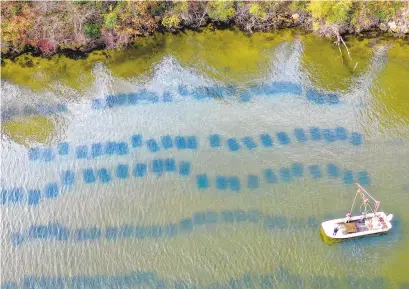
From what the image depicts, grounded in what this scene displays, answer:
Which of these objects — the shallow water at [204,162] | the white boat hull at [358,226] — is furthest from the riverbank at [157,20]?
the white boat hull at [358,226]

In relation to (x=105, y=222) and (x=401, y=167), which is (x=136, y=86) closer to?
(x=105, y=222)

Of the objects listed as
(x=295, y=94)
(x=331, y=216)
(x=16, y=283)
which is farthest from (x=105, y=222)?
(x=295, y=94)

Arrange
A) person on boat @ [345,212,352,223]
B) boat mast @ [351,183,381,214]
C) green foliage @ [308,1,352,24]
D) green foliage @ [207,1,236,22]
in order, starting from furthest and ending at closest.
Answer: green foliage @ [207,1,236,22], green foliage @ [308,1,352,24], person on boat @ [345,212,352,223], boat mast @ [351,183,381,214]

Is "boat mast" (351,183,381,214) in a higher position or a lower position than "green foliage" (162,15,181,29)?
lower

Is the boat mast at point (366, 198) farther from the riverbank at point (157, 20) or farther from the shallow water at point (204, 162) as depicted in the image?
the riverbank at point (157, 20)

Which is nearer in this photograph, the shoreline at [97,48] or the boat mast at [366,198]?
the boat mast at [366,198]

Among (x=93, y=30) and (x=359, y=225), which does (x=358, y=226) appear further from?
(x=93, y=30)

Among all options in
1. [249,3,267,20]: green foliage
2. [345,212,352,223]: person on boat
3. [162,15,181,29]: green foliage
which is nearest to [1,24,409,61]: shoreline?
[249,3,267,20]: green foliage

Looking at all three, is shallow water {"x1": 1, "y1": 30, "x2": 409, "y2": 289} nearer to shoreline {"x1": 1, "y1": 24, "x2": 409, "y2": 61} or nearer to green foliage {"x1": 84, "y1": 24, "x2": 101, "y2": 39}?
shoreline {"x1": 1, "y1": 24, "x2": 409, "y2": 61}
